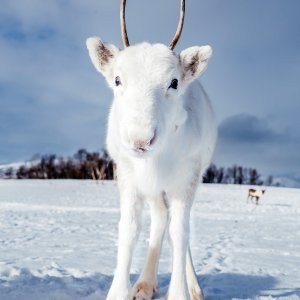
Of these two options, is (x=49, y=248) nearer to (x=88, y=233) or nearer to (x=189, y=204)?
(x=88, y=233)

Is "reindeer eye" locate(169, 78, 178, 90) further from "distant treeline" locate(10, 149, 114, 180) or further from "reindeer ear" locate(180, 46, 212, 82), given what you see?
"distant treeline" locate(10, 149, 114, 180)

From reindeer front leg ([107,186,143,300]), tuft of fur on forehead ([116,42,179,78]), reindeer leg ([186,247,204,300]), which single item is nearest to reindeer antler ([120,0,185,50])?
tuft of fur on forehead ([116,42,179,78])

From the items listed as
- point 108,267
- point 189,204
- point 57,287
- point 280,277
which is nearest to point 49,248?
point 108,267

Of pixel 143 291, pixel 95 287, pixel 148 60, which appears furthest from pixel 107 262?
pixel 148 60

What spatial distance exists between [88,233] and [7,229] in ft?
6.98

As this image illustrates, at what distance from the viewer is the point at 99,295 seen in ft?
13.4

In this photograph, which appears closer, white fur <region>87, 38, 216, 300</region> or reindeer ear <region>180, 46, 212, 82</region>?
white fur <region>87, 38, 216, 300</region>

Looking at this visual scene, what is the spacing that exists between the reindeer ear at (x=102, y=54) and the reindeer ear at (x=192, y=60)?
0.54 m

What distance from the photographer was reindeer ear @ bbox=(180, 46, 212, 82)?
3529mm

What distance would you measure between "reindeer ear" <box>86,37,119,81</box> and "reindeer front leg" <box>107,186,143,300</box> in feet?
3.15

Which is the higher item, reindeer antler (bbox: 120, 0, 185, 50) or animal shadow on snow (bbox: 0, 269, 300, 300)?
reindeer antler (bbox: 120, 0, 185, 50)

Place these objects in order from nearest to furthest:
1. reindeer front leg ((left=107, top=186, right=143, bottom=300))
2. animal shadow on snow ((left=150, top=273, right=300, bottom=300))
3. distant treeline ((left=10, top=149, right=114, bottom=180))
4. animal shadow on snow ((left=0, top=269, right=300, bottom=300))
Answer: reindeer front leg ((left=107, top=186, right=143, bottom=300)) → animal shadow on snow ((left=0, top=269, right=300, bottom=300)) → animal shadow on snow ((left=150, top=273, right=300, bottom=300)) → distant treeline ((left=10, top=149, right=114, bottom=180))

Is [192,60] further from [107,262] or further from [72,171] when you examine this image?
[72,171]

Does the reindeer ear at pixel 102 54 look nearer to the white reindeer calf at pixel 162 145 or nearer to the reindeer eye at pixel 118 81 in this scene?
the white reindeer calf at pixel 162 145
